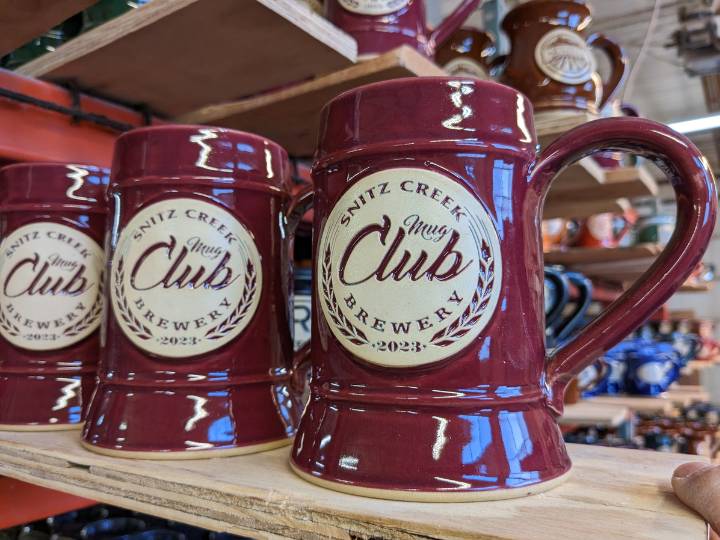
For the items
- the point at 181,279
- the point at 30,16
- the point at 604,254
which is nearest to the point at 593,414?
the point at 604,254

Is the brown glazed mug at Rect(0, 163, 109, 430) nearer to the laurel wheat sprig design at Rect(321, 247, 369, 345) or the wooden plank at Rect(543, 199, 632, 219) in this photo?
the laurel wheat sprig design at Rect(321, 247, 369, 345)

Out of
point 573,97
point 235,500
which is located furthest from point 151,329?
point 573,97

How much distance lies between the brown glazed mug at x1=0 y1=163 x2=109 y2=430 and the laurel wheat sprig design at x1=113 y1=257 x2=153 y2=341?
0.12 meters

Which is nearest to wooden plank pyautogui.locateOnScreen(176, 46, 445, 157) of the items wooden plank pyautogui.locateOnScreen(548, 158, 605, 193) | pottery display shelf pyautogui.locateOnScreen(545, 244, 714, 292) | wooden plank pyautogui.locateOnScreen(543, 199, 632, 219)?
wooden plank pyautogui.locateOnScreen(548, 158, 605, 193)

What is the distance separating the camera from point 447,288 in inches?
15.9

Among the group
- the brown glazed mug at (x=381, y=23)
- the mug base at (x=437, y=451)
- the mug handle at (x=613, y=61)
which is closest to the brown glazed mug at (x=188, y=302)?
the mug base at (x=437, y=451)

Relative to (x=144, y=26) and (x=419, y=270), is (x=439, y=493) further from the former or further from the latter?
(x=144, y=26)

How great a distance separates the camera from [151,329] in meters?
0.50

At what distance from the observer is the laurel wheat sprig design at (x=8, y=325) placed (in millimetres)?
612

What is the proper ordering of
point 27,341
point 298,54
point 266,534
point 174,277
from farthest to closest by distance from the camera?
point 298,54 → point 27,341 → point 174,277 → point 266,534

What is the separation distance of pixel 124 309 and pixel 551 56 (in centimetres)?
86

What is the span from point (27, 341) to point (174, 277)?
0.71 feet

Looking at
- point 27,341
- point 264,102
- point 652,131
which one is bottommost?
point 27,341

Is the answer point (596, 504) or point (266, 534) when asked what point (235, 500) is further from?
point (596, 504)
